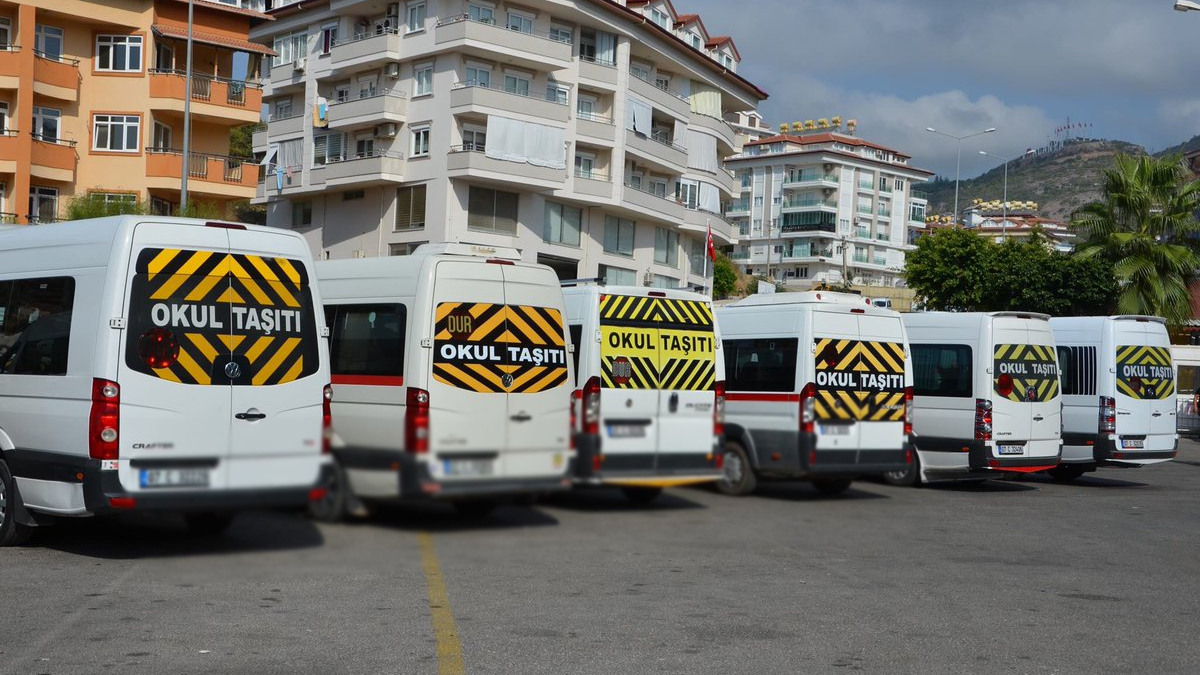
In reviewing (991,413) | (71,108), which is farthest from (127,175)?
(991,413)

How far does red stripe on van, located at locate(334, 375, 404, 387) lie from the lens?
210 centimetres

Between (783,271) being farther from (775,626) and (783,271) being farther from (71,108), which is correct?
(775,626)

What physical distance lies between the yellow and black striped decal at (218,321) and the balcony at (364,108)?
1053 millimetres

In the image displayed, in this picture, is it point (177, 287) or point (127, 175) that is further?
point (127, 175)

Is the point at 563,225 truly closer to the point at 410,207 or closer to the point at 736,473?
the point at 410,207

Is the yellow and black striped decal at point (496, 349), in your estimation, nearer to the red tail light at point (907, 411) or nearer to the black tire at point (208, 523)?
the black tire at point (208, 523)

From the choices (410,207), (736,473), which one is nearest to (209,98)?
(410,207)

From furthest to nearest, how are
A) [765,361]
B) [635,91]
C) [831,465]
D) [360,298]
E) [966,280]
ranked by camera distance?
[966,280], [635,91], [765,361], [831,465], [360,298]

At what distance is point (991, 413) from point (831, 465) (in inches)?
170

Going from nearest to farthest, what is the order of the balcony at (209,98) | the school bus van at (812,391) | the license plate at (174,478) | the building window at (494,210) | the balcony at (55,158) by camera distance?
the license plate at (174,478)
the school bus van at (812,391)
the balcony at (209,98)
the building window at (494,210)
the balcony at (55,158)

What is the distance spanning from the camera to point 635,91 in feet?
141

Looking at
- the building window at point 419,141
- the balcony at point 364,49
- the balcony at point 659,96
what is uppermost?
the balcony at point 659,96

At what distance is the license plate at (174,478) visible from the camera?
6.16 feet

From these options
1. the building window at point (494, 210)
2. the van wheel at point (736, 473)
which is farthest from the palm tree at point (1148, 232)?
the van wheel at point (736, 473)
